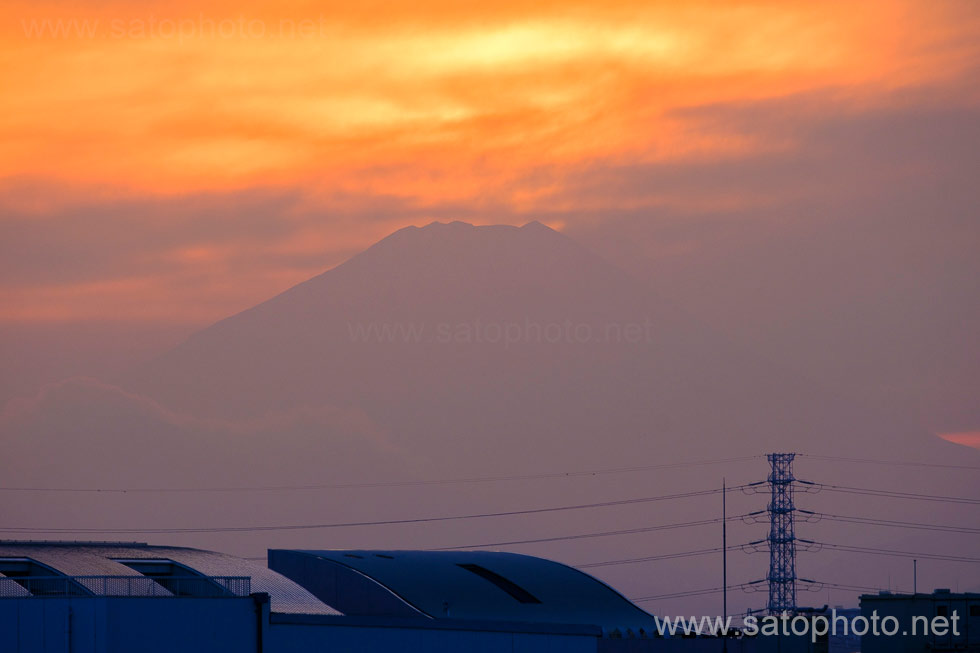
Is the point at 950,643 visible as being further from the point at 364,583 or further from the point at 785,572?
the point at 364,583

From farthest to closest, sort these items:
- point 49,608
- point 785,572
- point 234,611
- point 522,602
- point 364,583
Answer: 1. point 785,572
2. point 522,602
3. point 364,583
4. point 234,611
5. point 49,608

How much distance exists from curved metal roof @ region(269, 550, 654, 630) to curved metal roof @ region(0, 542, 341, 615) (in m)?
12.0

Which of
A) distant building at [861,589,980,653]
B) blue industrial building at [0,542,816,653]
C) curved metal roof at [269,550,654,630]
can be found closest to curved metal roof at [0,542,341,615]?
blue industrial building at [0,542,816,653]

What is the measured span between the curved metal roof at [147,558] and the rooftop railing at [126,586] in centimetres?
54

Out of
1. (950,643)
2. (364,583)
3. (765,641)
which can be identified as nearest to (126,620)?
(364,583)

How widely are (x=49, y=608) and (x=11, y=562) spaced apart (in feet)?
32.7

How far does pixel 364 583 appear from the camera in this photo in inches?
3381

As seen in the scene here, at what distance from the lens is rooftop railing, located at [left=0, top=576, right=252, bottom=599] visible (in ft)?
189

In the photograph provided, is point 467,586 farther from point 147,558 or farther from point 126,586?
point 126,586

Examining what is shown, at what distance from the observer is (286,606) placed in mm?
67812

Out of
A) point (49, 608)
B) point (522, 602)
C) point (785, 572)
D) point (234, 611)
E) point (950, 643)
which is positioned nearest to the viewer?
point (49, 608)

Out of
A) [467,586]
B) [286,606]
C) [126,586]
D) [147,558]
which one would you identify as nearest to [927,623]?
[467,586]

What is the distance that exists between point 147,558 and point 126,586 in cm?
877

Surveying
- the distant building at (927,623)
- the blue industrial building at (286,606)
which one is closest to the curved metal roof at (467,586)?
the blue industrial building at (286,606)
